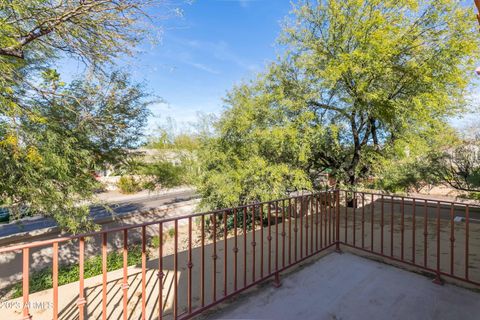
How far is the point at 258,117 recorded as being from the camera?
21.8 feet

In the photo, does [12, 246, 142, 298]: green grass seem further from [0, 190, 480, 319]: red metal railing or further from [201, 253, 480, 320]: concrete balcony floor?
[201, 253, 480, 320]: concrete balcony floor

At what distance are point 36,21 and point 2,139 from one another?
63.0 inches

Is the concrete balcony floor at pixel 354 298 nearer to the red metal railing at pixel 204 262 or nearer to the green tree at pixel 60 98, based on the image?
the red metal railing at pixel 204 262

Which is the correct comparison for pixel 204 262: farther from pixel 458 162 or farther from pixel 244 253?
pixel 458 162

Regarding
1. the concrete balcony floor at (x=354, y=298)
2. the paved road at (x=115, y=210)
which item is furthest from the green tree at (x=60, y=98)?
the concrete balcony floor at (x=354, y=298)

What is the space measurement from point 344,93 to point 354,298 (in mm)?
5339

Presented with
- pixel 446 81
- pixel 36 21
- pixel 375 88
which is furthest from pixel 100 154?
pixel 446 81

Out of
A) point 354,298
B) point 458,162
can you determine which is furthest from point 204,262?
point 458,162

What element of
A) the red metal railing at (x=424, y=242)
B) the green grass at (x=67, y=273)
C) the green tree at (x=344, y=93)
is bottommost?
the green grass at (x=67, y=273)

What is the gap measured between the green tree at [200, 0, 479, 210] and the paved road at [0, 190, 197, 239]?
448cm

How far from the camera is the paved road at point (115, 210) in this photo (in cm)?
801

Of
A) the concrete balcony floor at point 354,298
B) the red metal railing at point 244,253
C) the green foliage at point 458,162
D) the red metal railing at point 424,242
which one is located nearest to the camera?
the red metal railing at point 244,253

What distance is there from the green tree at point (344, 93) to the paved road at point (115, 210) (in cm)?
448

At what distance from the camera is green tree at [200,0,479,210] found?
17.7 ft
